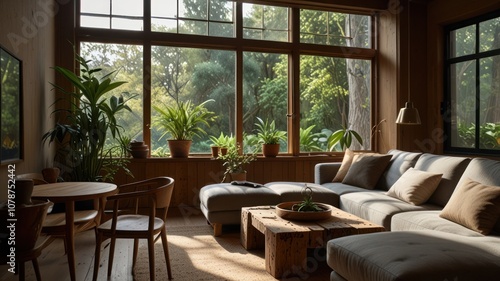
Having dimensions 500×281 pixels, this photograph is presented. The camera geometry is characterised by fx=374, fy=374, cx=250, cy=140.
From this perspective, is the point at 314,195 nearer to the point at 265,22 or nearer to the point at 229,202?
the point at 229,202

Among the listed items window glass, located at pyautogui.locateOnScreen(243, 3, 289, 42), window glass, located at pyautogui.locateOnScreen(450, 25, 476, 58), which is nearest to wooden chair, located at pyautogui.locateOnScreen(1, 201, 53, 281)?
window glass, located at pyautogui.locateOnScreen(243, 3, 289, 42)

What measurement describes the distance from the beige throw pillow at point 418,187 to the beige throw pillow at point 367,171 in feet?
2.10

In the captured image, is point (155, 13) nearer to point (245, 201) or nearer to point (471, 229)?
point (245, 201)

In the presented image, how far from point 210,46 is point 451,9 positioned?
349 cm

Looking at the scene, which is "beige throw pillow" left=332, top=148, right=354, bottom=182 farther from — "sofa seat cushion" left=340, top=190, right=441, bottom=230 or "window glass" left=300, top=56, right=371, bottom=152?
"window glass" left=300, top=56, right=371, bottom=152

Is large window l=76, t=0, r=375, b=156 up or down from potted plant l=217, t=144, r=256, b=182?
up

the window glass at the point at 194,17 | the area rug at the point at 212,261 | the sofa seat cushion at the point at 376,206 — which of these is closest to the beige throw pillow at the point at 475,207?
the sofa seat cushion at the point at 376,206

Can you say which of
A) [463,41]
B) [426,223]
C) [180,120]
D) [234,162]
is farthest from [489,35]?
[180,120]

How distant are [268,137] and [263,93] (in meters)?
0.71

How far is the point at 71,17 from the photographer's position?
4.82m

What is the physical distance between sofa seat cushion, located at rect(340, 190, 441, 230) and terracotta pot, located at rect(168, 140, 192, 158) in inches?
89.5

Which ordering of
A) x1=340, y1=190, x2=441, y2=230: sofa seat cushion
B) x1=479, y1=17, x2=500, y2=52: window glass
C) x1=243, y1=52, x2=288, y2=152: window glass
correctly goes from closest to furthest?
1. x1=340, y1=190, x2=441, y2=230: sofa seat cushion
2. x1=479, y1=17, x2=500, y2=52: window glass
3. x1=243, y1=52, x2=288, y2=152: window glass

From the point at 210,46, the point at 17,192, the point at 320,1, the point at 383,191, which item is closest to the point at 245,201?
the point at 383,191

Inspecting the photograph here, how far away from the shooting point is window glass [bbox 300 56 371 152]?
592cm
